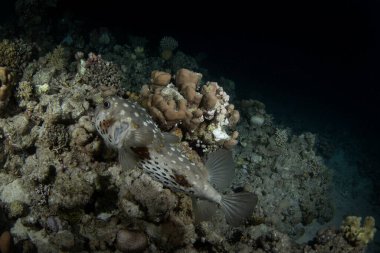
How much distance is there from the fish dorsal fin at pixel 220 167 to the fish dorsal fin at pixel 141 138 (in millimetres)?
844

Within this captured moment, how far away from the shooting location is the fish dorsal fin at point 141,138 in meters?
3.62

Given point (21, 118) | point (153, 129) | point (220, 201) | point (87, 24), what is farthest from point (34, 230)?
point (87, 24)

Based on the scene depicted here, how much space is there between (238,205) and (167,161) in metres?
1.05

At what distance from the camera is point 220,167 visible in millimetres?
4043

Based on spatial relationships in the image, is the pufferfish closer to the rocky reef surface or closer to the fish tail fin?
the fish tail fin

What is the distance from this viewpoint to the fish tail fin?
3971 mm

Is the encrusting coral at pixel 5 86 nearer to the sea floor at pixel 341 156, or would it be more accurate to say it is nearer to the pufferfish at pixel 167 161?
the pufferfish at pixel 167 161

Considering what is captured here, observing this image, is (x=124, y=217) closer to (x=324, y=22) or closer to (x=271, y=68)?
(x=271, y=68)

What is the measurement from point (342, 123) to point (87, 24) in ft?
69.3

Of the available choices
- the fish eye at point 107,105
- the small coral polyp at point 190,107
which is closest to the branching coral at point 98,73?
the small coral polyp at point 190,107

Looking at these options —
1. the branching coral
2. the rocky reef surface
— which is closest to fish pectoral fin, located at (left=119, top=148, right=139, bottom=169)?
the rocky reef surface

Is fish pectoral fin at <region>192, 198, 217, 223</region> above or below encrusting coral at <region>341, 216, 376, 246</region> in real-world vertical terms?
above

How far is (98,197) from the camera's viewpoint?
4.36 meters

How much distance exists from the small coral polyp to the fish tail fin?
5.39ft
